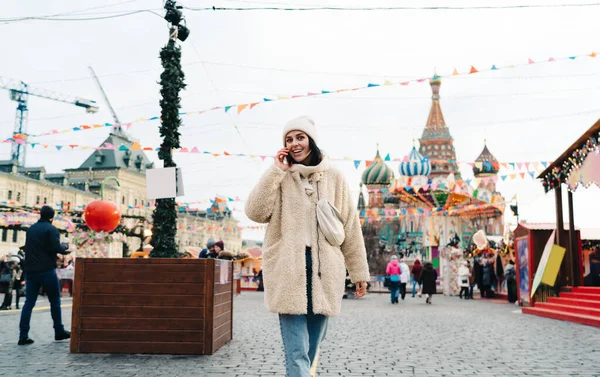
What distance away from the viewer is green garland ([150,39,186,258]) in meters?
7.95

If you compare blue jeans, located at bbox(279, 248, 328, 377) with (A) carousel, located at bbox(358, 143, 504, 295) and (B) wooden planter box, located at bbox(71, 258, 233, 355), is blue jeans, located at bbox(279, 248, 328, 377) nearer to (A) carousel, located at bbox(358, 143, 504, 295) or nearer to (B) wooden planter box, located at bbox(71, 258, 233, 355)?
(B) wooden planter box, located at bbox(71, 258, 233, 355)

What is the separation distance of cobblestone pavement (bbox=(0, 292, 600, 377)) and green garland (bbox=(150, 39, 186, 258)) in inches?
59.6

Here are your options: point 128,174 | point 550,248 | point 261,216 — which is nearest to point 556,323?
point 550,248

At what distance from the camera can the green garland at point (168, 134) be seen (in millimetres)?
7945

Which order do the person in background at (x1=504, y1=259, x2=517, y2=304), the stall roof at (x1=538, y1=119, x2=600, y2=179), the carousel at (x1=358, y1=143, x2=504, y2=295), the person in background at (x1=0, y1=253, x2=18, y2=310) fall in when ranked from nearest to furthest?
the stall roof at (x1=538, y1=119, x2=600, y2=179) → the person in background at (x1=0, y1=253, x2=18, y2=310) → the person in background at (x1=504, y1=259, x2=517, y2=304) → the carousel at (x1=358, y1=143, x2=504, y2=295)

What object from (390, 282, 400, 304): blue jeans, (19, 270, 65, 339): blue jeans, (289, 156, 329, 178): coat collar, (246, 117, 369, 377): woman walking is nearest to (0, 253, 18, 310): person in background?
(19, 270, 65, 339): blue jeans

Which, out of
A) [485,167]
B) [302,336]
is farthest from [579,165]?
[485,167]

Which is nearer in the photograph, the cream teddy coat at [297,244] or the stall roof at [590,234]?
the cream teddy coat at [297,244]

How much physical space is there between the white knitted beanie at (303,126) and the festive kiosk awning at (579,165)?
10825mm

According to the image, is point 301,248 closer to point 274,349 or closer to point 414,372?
point 414,372

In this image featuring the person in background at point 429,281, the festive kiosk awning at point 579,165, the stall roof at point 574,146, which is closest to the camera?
the stall roof at point 574,146

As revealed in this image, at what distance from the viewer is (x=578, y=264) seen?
15648 mm

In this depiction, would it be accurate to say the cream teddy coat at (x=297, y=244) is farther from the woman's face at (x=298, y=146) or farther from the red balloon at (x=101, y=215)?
the red balloon at (x=101, y=215)

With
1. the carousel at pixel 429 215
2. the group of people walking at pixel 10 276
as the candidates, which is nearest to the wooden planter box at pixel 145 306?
the group of people walking at pixel 10 276
